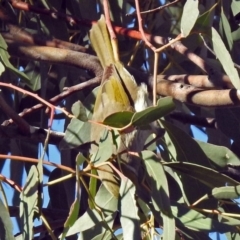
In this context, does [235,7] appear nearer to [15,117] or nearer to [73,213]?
[15,117]

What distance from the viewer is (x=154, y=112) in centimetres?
111

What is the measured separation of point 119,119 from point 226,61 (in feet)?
0.77

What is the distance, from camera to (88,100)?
1567 millimetres

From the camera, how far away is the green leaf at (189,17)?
1179mm


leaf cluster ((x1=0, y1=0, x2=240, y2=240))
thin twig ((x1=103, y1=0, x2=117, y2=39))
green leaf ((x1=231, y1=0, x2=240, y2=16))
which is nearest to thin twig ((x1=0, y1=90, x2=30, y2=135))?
leaf cluster ((x1=0, y1=0, x2=240, y2=240))

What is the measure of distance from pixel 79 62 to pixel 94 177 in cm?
49

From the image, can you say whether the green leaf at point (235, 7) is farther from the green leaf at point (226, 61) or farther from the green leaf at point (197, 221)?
the green leaf at point (197, 221)

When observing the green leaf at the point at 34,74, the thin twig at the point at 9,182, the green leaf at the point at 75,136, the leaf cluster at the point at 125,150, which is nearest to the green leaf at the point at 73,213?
the leaf cluster at the point at 125,150

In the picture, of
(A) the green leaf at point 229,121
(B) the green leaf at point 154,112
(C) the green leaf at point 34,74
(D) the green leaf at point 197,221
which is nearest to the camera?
(B) the green leaf at point 154,112

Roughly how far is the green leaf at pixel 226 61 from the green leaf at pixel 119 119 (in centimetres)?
20

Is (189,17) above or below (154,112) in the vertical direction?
above

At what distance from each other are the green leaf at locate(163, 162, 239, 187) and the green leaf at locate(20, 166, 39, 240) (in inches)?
9.3

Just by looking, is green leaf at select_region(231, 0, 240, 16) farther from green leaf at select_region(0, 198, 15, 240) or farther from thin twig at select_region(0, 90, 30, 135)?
green leaf at select_region(0, 198, 15, 240)

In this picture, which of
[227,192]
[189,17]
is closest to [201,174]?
[227,192]
